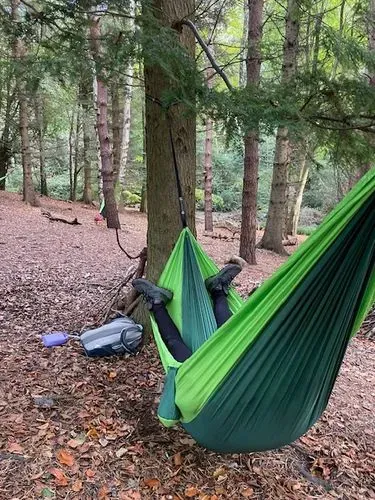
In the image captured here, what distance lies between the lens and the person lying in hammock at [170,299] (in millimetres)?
1851

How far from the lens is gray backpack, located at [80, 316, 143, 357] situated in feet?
7.70

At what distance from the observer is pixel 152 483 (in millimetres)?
1568

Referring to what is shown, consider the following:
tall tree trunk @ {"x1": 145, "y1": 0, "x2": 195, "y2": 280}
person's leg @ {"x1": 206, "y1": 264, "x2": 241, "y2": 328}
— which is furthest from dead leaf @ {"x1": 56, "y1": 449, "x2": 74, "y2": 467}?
tall tree trunk @ {"x1": 145, "y1": 0, "x2": 195, "y2": 280}

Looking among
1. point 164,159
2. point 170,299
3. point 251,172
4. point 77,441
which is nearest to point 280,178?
point 251,172

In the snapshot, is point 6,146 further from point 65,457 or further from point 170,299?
point 65,457

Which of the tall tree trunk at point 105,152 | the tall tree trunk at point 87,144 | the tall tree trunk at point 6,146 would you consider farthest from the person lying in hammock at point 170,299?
the tall tree trunk at point 6,146

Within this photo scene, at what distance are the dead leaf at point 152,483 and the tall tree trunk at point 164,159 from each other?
1105 mm

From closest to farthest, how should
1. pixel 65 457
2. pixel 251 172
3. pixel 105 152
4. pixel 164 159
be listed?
pixel 65 457 < pixel 164 159 < pixel 251 172 < pixel 105 152

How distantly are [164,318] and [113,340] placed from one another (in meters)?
0.54

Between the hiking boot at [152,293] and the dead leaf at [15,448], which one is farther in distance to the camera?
the hiking boot at [152,293]

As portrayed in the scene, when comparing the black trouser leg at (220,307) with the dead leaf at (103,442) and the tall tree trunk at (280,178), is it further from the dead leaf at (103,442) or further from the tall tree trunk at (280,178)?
the tall tree trunk at (280,178)

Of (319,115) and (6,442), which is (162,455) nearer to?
(6,442)

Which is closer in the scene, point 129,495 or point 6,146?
point 129,495

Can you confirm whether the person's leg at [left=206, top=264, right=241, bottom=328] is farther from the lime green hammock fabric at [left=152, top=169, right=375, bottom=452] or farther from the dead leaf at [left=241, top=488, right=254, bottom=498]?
the dead leaf at [left=241, top=488, right=254, bottom=498]
